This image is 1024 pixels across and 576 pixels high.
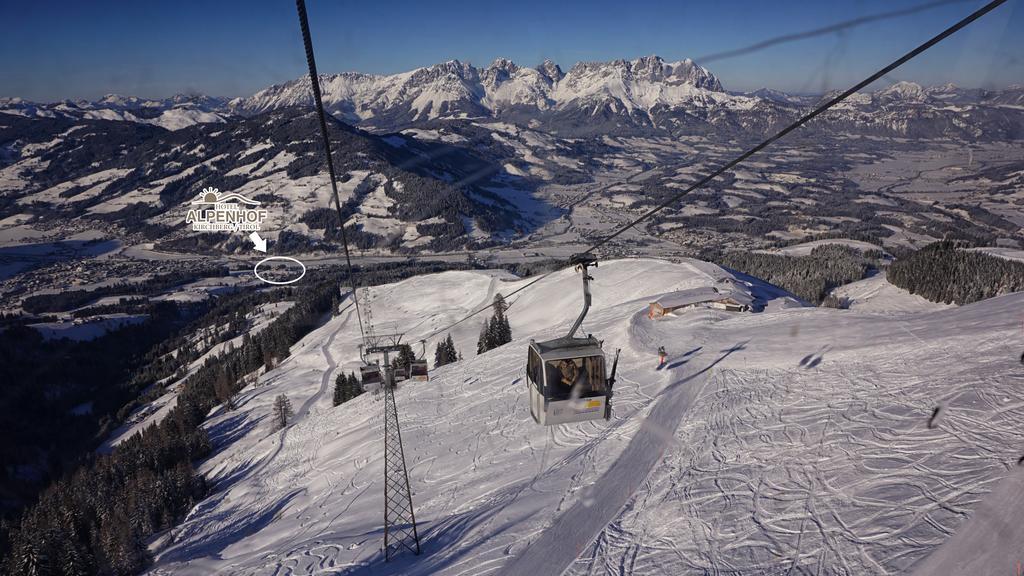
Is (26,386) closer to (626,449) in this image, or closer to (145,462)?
(145,462)

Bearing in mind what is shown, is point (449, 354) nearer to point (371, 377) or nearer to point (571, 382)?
point (371, 377)

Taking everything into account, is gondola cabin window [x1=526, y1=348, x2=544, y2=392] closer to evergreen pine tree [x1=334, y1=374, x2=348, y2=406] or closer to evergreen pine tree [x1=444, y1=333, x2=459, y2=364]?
evergreen pine tree [x1=444, y1=333, x2=459, y2=364]

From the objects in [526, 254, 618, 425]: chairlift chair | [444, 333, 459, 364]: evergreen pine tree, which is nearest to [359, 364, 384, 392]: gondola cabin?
[526, 254, 618, 425]: chairlift chair

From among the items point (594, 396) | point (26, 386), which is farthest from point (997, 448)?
point (26, 386)

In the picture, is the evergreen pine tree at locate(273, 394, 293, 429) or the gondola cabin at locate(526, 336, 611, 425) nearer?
the gondola cabin at locate(526, 336, 611, 425)

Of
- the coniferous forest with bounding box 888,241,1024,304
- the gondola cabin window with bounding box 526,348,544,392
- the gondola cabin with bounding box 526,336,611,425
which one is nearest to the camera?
the gondola cabin with bounding box 526,336,611,425

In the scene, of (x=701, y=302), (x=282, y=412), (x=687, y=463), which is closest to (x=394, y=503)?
(x=687, y=463)

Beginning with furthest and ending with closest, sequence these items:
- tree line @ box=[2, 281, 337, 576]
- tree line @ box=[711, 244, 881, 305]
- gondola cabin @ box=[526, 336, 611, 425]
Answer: tree line @ box=[711, 244, 881, 305] < tree line @ box=[2, 281, 337, 576] < gondola cabin @ box=[526, 336, 611, 425]

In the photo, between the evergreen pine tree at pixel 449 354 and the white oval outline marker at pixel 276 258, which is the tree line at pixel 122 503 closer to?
the evergreen pine tree at pixel 449 354
